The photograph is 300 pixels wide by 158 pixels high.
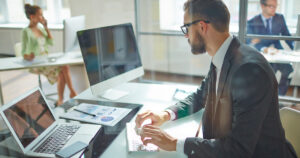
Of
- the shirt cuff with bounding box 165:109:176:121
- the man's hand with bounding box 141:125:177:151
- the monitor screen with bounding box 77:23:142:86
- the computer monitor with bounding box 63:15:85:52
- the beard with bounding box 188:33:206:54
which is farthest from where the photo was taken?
the computer monitor with bounding box 63:15:85:52

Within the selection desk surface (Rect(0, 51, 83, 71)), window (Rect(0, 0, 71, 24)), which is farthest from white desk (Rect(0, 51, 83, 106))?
window (Rect(0, 0, 71, 24))

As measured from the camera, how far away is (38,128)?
1151 millimetres

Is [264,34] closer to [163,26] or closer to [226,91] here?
[163,26]

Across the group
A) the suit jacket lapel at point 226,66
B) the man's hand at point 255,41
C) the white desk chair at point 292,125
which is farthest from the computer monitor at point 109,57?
the man's hand at point 255,41

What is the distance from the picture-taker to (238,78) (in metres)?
0.99

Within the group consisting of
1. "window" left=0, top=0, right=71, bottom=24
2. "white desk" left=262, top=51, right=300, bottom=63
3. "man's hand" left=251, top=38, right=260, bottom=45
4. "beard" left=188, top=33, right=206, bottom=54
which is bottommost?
"white desk" left=262, top=51, right=300, bottom=63

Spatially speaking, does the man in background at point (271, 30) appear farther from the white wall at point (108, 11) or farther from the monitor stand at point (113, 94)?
the monitor stand at point (113, 94)

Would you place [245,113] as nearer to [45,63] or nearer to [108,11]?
[45,63]

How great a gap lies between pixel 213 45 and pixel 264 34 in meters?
1.67

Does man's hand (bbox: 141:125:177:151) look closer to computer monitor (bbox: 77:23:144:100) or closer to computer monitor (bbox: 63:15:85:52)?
computer monitor (bbox: 77:23:144:100)

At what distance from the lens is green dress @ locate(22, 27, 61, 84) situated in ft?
6.44

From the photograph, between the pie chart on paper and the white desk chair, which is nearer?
the white desk chair

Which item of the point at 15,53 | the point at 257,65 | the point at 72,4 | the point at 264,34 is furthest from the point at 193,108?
the point at 72,4

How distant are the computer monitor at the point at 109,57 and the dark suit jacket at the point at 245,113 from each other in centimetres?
66
